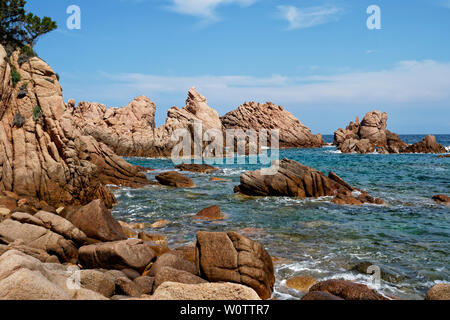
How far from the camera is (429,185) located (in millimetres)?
33312

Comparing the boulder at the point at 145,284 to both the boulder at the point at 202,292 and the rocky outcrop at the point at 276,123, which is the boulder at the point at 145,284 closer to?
the boulder at the point at 202,292

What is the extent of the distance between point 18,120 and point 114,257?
13948mm

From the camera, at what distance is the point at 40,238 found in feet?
Answer: 39.1

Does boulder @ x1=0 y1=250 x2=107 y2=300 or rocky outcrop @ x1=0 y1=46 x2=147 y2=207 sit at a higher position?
rocky outcrop @ x1=0 y1=46 x2=147 y2=207

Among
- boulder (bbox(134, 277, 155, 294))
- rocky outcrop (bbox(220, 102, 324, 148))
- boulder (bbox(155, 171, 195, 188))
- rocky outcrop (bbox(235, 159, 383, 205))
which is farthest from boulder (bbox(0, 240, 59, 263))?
rocky outcrop (bbox(220, 102, 324, 148))

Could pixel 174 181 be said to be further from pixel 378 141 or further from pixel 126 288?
pixel 378 141

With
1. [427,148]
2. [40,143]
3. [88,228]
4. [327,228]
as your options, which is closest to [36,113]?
[40,143]

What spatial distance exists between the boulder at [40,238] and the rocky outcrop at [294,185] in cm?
1814

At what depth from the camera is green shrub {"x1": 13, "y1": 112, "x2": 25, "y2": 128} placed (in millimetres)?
20156

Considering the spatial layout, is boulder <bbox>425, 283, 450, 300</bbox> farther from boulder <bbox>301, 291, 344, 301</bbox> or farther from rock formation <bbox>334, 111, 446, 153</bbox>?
rock formation <bbox>334, 111, 446, 153</bbox>

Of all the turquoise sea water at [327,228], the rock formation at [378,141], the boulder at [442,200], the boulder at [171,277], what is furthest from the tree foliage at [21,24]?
the rock formation at [378,141]

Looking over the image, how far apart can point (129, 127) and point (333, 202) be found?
61.5m
